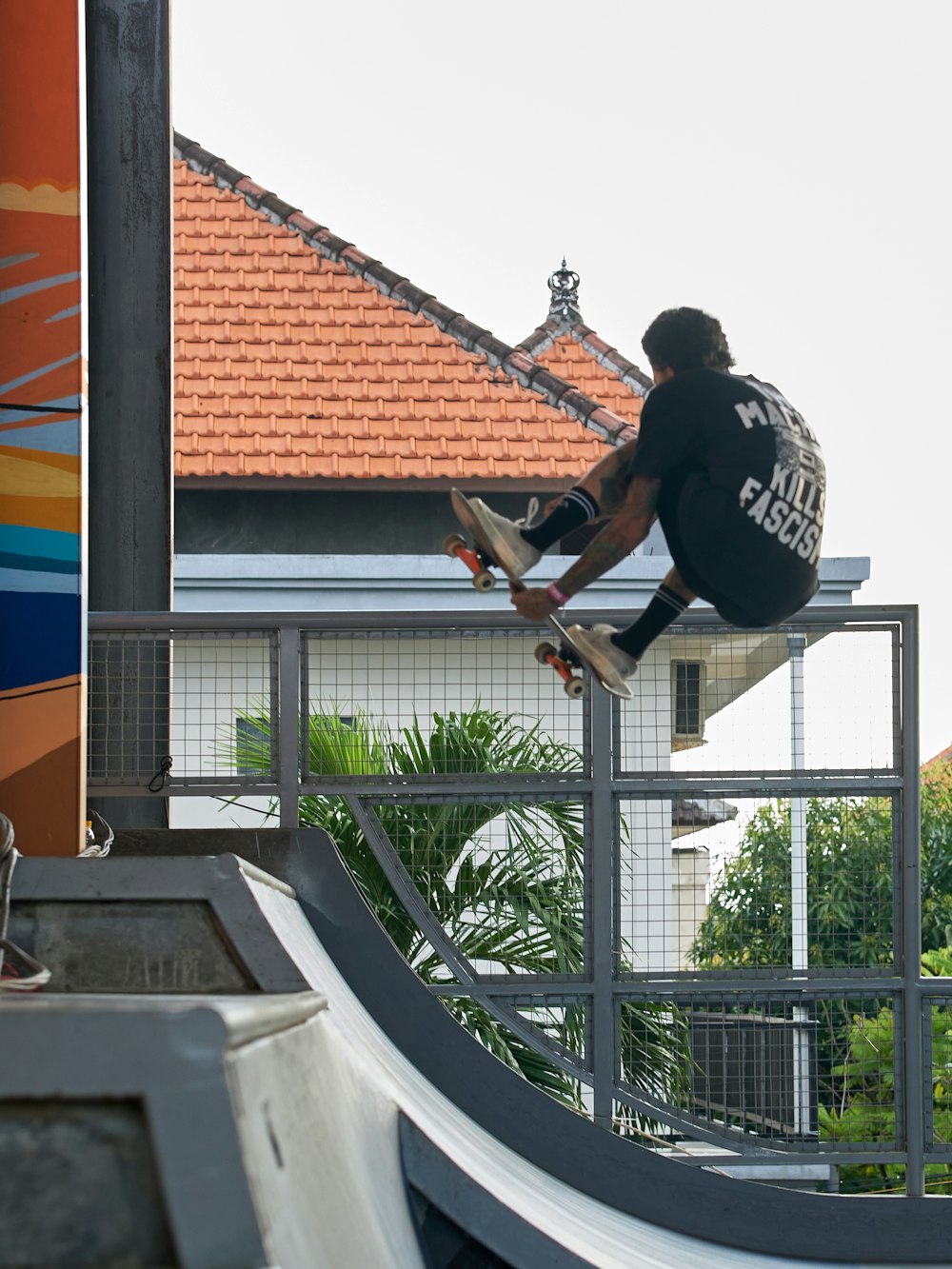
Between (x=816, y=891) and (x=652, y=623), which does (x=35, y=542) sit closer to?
(x=652, y=623)

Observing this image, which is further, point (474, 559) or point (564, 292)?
point (564, 292)

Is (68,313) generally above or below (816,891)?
above

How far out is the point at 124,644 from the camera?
5.84 m

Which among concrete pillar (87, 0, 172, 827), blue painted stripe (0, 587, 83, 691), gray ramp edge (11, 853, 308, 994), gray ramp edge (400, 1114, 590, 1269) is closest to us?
gray ramp edge (400, 1114, 590, 1269)

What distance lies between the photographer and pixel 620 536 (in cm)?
484

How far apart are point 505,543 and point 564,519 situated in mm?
226

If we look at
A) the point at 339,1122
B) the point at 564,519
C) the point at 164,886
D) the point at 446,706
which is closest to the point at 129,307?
the point at 446,706

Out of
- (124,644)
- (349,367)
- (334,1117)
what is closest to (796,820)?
(124,644)

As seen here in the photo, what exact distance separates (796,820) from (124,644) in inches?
110

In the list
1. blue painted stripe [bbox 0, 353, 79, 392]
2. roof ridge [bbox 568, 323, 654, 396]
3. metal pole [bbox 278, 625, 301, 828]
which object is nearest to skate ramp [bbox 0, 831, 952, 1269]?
metal pole [bbox 278, 625, 301, 828]

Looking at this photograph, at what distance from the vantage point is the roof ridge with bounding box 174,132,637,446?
13.9 metres

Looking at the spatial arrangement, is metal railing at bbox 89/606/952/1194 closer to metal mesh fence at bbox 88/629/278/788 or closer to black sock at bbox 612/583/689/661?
metal mesh fence at bbox 88/629/278/788

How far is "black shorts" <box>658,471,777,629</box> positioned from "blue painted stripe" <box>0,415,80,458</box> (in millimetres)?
2246

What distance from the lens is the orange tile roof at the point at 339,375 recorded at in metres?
13.3
